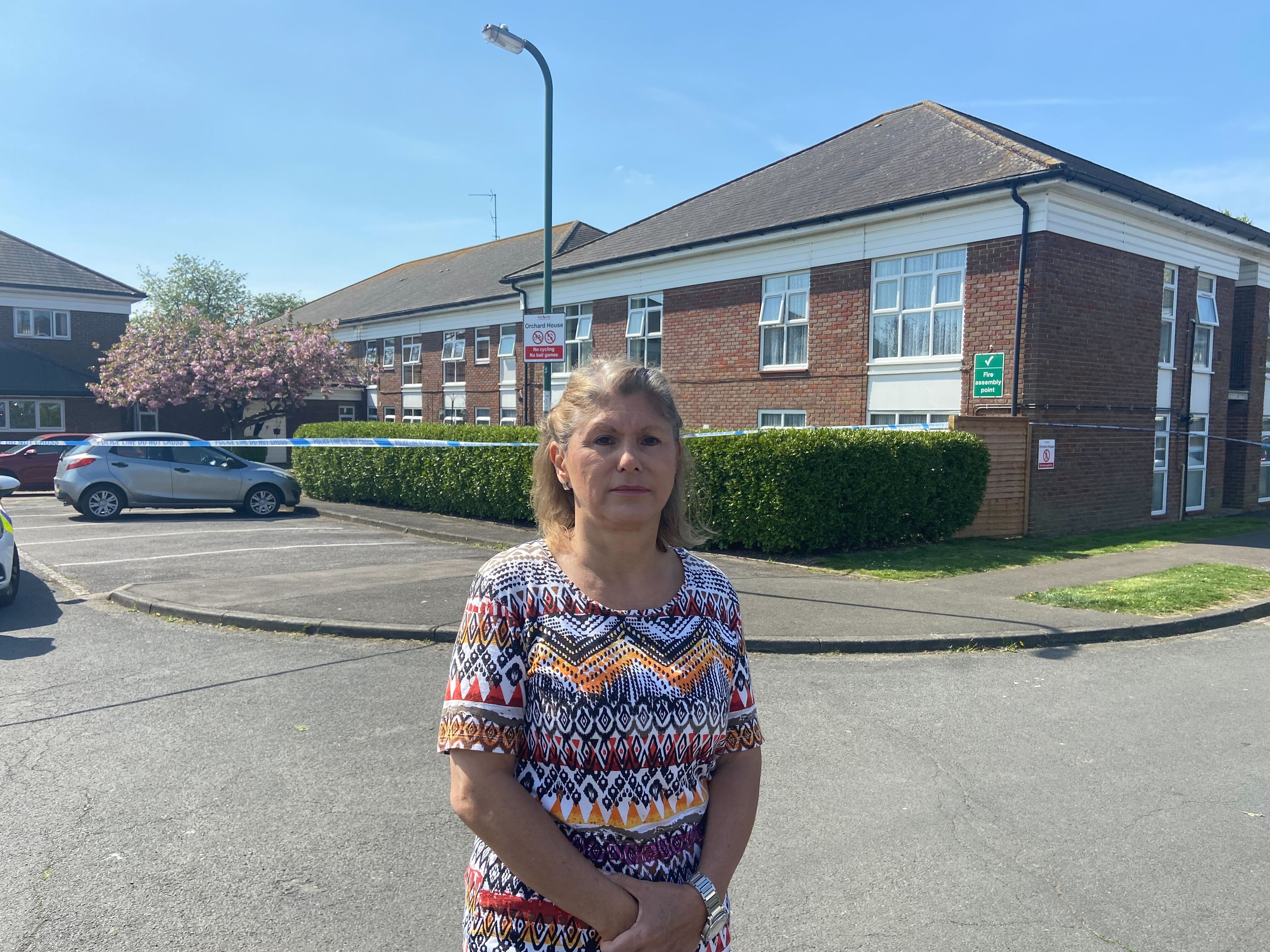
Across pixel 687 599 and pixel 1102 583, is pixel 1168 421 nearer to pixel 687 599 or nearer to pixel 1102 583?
pixel 1102 583

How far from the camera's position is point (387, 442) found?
45.7ft

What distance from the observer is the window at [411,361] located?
3322 centimetres

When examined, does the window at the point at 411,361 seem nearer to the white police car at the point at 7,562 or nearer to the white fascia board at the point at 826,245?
the white fascia board at the point at 826,245

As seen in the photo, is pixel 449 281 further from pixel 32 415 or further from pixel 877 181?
pixel 877 181

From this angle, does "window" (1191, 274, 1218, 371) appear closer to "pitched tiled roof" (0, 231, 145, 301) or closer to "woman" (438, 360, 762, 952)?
"woman" (438, 360, 762, 952)

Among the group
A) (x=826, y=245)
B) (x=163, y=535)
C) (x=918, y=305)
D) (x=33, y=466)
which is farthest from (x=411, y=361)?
(x=918, y=305)

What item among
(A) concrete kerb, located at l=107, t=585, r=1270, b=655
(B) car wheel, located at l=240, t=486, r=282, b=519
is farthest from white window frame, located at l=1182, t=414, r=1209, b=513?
(B) car wheel, located at l=240, t=486, r=282, b=519

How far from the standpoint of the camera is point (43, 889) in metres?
3.45

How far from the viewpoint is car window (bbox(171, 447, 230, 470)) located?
675 inches

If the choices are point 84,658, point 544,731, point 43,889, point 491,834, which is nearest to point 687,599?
point 544,731

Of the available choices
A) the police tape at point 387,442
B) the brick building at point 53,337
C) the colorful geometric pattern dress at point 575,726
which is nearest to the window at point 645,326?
the police tape at point 387,442

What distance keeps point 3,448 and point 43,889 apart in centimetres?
2851

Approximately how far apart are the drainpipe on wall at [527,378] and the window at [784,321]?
9.16m

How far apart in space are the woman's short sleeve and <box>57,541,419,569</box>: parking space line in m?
11.2
